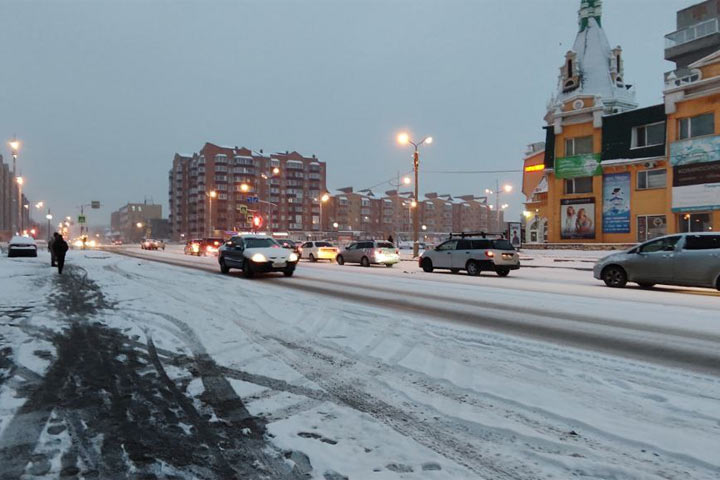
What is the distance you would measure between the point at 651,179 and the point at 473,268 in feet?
70.7

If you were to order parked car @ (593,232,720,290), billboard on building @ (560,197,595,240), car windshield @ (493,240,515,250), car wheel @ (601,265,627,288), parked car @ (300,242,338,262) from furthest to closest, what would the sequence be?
1. billboard on building @ (560,197,595,240)
2. parked car @ (300,242,338,262)
3. car windshield @ (493,240,515,250)
4. car wheel @ (601,265,627,288)
5. parked car @ (593,232,720,290)

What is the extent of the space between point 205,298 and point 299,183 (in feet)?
421

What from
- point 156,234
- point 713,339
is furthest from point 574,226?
point 156,234

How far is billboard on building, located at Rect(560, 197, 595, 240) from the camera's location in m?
35.9

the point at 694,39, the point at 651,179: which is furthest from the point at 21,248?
the point at 694,39

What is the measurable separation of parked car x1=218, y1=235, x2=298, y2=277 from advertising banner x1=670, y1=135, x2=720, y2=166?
27.7 m

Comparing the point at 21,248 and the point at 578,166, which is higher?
the point at 578,166

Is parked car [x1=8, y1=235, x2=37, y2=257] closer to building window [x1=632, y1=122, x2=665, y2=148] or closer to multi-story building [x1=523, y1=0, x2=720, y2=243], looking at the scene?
multi-story building [x1=523, y1=0, x2=720, y2=243]

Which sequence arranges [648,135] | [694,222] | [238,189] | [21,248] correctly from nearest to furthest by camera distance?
[694,222] < [21,248] < [648,135] < [238,189]

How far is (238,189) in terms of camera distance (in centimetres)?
12644

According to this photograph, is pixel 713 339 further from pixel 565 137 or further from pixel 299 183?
pixel 299 183

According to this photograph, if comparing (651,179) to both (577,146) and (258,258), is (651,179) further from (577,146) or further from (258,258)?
(258,258)

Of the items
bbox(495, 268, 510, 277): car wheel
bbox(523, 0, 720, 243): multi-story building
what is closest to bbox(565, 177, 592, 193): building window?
bbox(523, 0, 720, 243): multi-story building

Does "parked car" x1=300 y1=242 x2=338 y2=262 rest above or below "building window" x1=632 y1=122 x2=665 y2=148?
below
